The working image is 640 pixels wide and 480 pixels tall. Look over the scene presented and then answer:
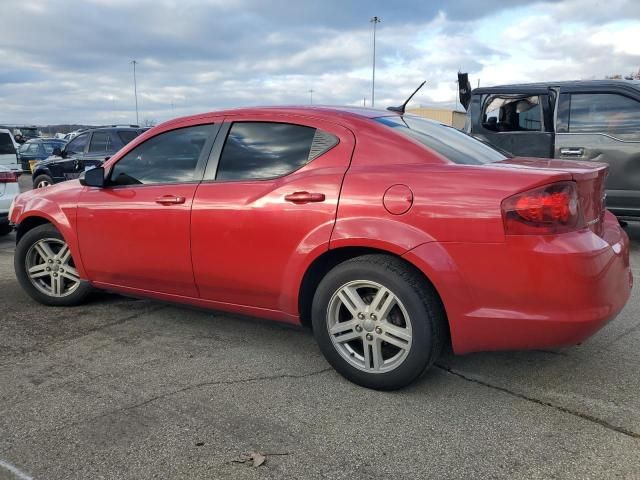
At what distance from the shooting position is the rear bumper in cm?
265

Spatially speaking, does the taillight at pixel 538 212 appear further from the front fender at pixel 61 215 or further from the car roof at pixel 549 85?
the car roof at pixel 549 85

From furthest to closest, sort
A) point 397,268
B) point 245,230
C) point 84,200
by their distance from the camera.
A: point 84,200, point 245,230, point 397,268

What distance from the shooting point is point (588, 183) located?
2.91 meters

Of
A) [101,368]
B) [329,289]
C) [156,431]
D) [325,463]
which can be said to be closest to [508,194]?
[329,289]

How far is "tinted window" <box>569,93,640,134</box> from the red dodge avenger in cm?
377

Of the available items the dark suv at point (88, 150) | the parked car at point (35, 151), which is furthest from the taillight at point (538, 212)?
the parked car at point (35, 151)

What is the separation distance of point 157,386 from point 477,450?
173 centimetres

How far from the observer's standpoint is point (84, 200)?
13.9ft

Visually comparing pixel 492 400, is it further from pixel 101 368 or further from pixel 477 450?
pixel 101 368

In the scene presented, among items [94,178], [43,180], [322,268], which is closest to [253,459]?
[322,268]

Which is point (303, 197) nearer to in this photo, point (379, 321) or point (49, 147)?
point (379, 321)

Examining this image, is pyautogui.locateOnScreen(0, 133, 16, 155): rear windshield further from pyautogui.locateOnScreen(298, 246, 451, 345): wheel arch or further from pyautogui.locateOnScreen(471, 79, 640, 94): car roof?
pyautogui.locateOnScreen(298, 246, 451, 345): wheel arch

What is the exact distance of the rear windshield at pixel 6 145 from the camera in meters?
11.0

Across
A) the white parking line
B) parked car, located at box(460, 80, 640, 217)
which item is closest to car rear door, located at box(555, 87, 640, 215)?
parked car, located at box(460, 80, 640, 217)
